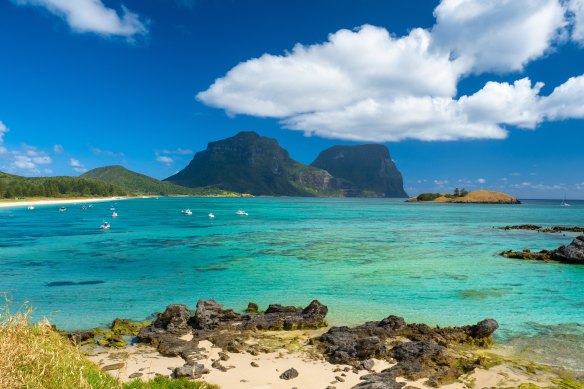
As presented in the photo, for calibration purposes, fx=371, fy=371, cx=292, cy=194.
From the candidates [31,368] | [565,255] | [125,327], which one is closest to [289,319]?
[125,327]

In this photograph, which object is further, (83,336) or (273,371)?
(83,336)

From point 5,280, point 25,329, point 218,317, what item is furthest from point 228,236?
point 25,329

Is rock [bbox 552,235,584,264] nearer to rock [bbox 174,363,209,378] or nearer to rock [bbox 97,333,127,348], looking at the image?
rock [bbox 174,363,209,378]

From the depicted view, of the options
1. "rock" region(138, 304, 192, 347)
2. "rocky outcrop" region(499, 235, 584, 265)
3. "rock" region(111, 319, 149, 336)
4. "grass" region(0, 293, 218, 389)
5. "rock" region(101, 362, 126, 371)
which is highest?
"grass" region(0, 293, 218, 389)

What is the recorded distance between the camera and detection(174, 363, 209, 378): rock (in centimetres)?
1561

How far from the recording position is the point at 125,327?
22.1 meters

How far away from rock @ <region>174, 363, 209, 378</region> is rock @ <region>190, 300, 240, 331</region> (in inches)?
199

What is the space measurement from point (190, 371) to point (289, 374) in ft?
14.0

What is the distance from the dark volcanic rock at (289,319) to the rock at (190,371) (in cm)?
562

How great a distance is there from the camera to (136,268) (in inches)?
1656

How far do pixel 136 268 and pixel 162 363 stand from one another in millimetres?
27350

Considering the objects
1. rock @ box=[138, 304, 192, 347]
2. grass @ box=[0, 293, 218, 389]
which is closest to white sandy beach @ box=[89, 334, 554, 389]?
rock @ box=[138, 304, 192, 347]

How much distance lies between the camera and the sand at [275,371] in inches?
608

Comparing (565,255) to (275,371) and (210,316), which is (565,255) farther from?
(275,371)
